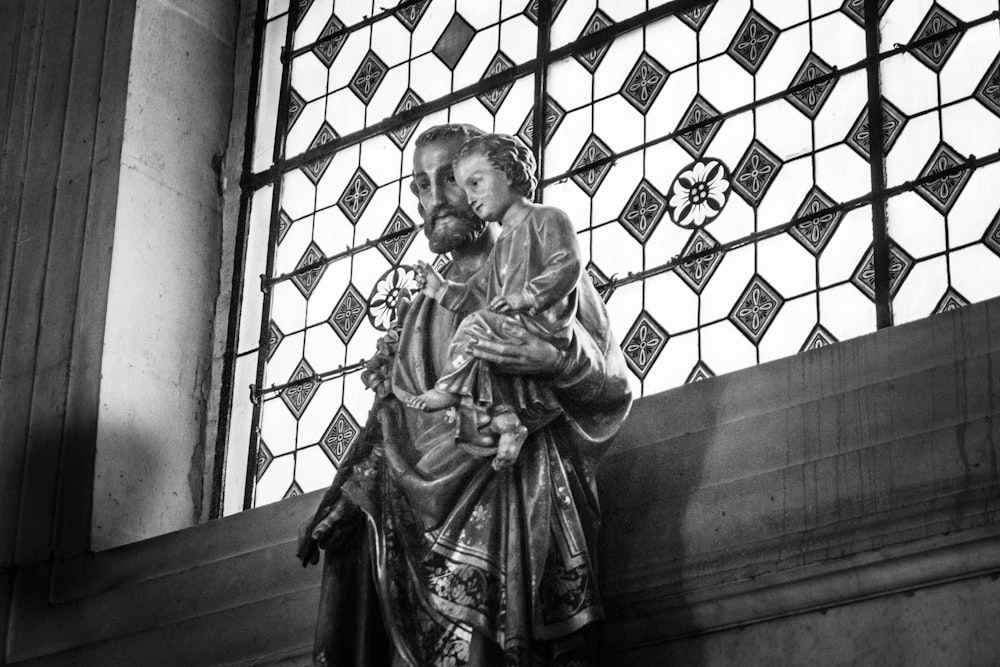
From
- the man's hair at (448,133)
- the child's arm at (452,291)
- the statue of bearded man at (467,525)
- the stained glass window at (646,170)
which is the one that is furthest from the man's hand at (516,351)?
the stained glass window at (646,170)

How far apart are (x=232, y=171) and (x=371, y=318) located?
1.00 meters

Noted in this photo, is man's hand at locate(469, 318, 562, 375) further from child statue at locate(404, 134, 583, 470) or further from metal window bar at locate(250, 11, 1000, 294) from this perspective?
A: metal window bar at locate(250, 11, 1000, 294)

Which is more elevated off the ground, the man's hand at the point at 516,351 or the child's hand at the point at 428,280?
the child's hand at the point at 428,280

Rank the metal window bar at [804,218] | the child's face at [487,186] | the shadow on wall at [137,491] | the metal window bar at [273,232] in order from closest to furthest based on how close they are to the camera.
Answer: the child's face at [487,186] < the metal window bar at [804,218] < the shadow on wall at [137,491] < the metal window bar at [273,232]

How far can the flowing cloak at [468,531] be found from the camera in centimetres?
586

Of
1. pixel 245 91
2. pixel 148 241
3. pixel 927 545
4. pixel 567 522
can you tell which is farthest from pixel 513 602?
pixel 245 91

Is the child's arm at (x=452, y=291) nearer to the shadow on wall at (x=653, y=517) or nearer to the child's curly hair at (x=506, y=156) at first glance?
the child's curly hair at (x=506, y=156)

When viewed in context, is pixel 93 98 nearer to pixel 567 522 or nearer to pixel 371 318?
pixel 371 318

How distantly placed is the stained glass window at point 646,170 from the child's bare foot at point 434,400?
1143 millimetres

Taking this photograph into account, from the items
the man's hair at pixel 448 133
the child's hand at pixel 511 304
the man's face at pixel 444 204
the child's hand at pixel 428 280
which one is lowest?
the child's hand at pixel 511 304

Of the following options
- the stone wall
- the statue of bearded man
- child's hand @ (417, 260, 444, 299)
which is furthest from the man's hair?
the stone wall

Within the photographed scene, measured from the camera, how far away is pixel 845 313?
6777mm

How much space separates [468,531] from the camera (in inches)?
236

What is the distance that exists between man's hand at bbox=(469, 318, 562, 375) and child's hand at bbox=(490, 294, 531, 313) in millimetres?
44
